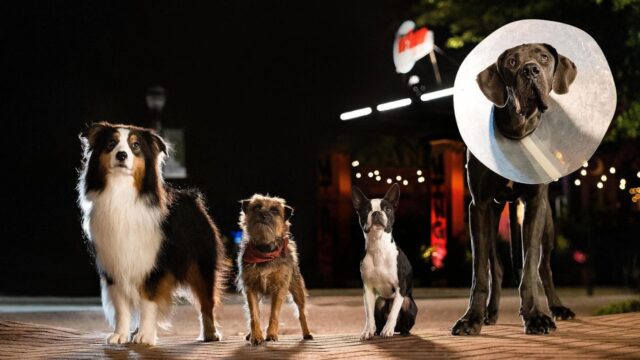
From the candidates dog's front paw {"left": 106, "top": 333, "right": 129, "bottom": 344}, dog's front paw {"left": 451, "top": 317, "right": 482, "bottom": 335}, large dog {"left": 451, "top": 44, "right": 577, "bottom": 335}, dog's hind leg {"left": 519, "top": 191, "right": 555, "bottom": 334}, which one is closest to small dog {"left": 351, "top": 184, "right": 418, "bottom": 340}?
dog's front paw {"left": 451, "top": 317, "right": 482, "bottom": 335}

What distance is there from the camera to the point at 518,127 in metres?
7.32

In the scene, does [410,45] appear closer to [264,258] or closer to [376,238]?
[376,238]

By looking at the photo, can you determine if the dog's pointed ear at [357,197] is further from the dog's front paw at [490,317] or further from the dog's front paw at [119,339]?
the dog's front paw at [119,339]

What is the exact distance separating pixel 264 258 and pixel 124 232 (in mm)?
1050

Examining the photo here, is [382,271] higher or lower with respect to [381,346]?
higher

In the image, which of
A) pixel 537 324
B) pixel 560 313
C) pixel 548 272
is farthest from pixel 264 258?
pixel 560 313

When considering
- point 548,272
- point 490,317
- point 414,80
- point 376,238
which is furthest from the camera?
point 414,80

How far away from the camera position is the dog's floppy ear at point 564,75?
726cm

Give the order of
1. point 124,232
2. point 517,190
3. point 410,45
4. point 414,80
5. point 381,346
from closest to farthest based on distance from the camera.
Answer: point 381,346 → point 124,232 → point 517,190 → point 410,45 → point 414,80

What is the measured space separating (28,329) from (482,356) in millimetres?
4226

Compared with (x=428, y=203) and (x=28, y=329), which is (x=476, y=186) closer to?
(x=28, y=329)

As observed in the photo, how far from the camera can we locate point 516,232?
336 inches

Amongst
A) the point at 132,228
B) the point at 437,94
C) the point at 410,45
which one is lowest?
the point at 132,228

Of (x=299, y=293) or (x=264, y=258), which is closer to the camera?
(x=264, y=258)
